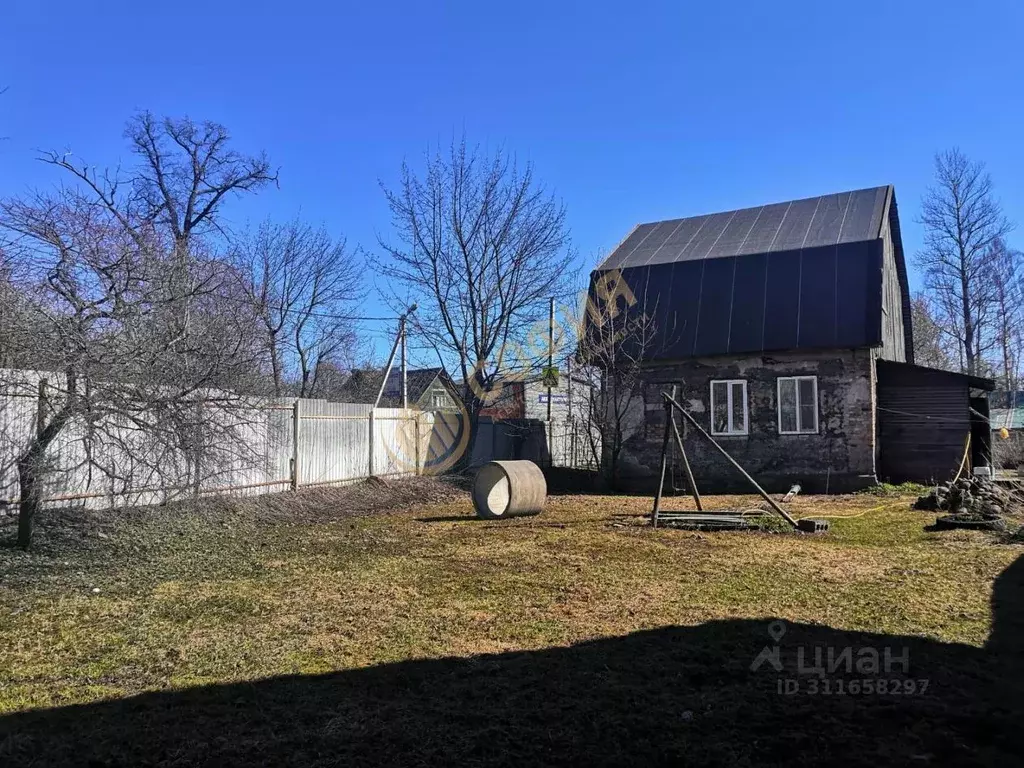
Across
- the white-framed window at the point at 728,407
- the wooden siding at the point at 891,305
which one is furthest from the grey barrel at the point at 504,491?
the wooden siding at the point at 891,305

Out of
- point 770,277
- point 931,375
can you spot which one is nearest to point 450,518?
point 770,277

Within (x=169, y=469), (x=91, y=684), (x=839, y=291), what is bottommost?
(x=91, y=684)

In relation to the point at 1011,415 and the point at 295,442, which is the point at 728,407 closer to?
the point at 295,442

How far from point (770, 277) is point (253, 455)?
13025 mm

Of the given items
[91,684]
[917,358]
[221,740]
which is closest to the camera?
[221,740]

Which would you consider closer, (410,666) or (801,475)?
(410,666)

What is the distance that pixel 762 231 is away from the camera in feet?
65.9

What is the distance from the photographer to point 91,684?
433 cm

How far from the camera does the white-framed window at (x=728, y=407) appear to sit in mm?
18094

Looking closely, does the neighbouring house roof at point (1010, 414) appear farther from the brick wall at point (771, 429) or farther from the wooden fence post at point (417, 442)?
the wooden fence post at point (417, 442)

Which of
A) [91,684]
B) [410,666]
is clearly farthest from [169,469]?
[410,666]

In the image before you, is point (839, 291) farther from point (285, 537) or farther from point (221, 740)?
point (221, 740)

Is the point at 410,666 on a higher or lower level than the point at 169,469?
lower

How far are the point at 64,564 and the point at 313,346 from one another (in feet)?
72.1
